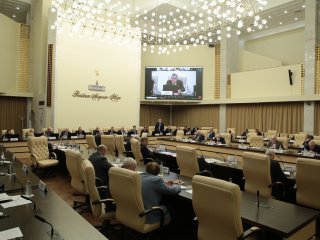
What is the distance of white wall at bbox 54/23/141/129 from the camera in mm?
13000

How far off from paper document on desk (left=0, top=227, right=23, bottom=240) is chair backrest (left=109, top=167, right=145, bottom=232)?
3.56 feet

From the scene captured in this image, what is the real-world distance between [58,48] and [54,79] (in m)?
1.42

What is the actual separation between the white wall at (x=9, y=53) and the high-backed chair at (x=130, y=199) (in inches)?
529

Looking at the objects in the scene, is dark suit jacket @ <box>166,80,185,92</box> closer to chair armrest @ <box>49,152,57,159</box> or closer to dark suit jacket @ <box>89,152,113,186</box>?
chair armrest @ <box>49,152,57,159</box>

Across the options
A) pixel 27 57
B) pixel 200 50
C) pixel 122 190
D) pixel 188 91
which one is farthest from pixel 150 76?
pixel 122 190

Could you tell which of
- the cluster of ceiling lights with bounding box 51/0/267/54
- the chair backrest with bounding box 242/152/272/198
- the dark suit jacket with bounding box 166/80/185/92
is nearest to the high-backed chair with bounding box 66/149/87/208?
the chair backrest with bounding box 242/152/272/198

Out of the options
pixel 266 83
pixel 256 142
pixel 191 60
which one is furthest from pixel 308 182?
pixel 191 60

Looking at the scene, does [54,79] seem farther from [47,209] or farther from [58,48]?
[47,209]

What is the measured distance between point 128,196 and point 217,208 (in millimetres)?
961

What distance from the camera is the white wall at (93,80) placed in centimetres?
1300

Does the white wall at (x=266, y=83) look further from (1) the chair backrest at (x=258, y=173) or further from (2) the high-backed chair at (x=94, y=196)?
(2) the high-backed chair at (x=94, y=196)

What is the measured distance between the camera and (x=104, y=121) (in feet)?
47.1

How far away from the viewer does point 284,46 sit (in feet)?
52.4

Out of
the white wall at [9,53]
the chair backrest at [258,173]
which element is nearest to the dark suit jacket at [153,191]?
the chair backrest at [258,173]
